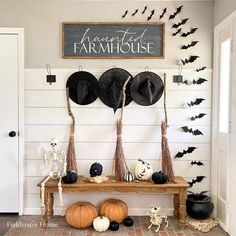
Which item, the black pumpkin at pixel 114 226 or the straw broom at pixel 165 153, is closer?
the black pumpkin at pixel 114 226

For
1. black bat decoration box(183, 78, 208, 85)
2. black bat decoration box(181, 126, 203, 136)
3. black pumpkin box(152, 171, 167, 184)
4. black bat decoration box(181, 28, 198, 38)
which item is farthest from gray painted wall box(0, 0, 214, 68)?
black pumpkin box(152, 171, 167, 184)

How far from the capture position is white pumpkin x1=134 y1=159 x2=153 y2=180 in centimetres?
338

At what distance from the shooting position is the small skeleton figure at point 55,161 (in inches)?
137

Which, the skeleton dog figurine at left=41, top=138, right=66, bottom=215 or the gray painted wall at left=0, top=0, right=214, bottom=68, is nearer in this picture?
the skeleton dog figurine at left=41, top=138, right=66, bottom=215

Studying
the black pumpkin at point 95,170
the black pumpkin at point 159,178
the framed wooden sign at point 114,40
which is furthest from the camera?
the framed wooden sign at point 114,40

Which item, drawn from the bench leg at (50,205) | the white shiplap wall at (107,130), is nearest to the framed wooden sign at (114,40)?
the white shiplap wall at (107,130)

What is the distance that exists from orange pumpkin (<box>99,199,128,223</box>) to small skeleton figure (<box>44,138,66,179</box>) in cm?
59

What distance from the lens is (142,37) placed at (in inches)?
142

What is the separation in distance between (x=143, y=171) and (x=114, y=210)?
52 cm

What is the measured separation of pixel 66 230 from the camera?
321 cm

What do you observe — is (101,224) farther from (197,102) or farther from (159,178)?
(197,102)

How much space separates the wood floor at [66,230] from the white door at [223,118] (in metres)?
0.28

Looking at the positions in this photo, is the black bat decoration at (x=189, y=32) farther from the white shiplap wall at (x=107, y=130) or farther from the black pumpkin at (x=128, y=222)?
the black pumpkin at (x=128, y=222)

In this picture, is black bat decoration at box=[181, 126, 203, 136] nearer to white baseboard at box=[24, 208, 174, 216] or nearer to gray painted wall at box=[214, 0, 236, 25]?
white baseboard at box=[24, 208, 174, 216]
